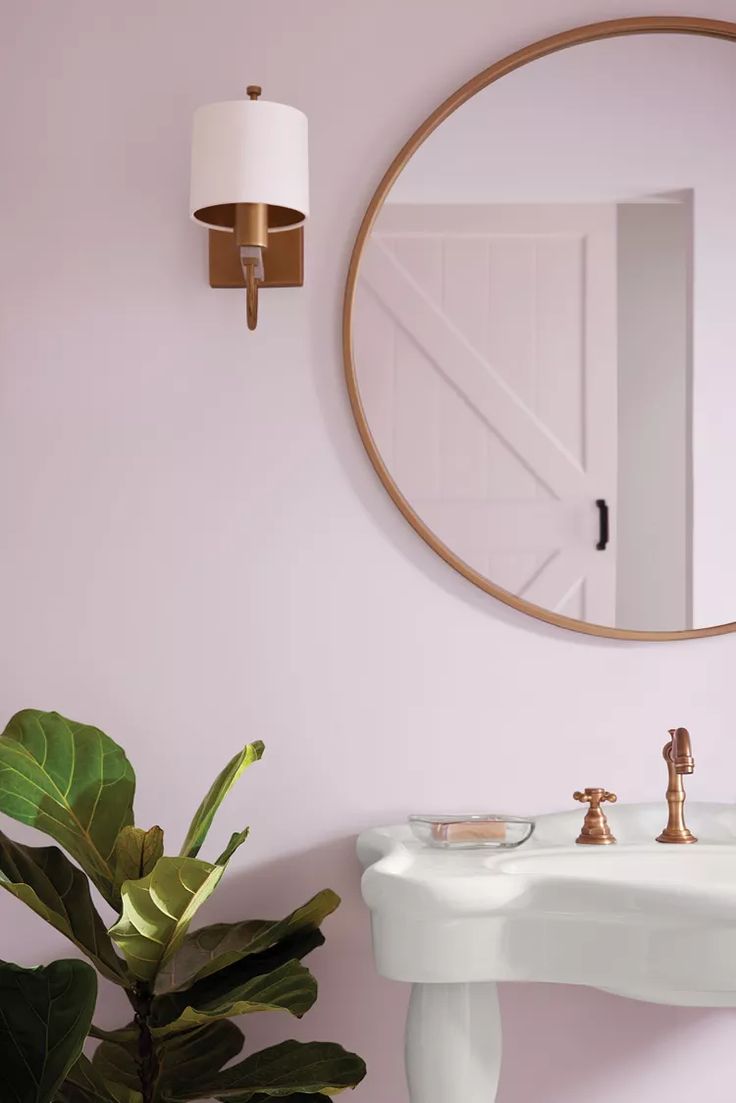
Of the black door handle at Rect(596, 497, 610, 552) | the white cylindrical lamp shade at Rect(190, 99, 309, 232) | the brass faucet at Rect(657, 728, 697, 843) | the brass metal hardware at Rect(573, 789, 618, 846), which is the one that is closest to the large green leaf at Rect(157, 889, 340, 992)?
the brass metal hardware at Rect(573, 789, 618, 846)

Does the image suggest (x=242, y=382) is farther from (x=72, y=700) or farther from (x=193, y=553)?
(x=72, y=700)

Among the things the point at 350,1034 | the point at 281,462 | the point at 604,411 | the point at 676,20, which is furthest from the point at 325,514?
the point at 676,20

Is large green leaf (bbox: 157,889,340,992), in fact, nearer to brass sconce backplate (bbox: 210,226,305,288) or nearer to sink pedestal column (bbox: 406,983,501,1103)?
sink pedestal column (bbox: 406,983,501,1103)

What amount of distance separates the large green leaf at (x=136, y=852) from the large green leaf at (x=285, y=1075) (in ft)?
0.84

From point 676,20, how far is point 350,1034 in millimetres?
1469

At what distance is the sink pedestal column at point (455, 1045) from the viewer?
1145mm

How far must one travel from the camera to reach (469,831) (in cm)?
134

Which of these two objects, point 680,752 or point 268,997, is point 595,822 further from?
point 268,997

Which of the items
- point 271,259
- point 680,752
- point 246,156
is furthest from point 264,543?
point 680,752

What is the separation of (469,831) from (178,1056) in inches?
17.5

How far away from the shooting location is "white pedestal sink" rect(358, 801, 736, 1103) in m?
1.07

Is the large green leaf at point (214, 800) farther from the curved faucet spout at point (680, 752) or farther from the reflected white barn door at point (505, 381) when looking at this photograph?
the curved faucet spout at point (680, 752)

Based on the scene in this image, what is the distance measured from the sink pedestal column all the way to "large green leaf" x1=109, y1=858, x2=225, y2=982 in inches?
10.3

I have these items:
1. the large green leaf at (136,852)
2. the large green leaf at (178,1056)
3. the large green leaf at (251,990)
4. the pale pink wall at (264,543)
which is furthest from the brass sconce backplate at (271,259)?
the large green leaf at (178,1056)
